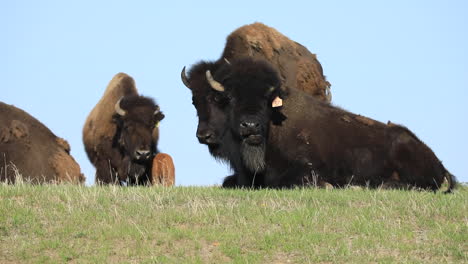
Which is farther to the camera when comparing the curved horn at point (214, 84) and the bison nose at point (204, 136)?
the bison nose at point (204, 136)

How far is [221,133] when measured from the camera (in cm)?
1448

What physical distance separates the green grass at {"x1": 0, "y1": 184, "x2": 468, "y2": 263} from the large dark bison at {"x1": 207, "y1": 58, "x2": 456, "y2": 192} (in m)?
1.81

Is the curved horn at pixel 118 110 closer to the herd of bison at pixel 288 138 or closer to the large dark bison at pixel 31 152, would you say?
the large dark bison at pixel 31 152

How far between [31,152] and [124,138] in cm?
211

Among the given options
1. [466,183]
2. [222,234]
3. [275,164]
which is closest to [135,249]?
[222,234]

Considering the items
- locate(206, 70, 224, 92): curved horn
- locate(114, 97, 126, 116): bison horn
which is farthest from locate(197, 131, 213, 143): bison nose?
locate(114, 97, 126, 116): bison horn

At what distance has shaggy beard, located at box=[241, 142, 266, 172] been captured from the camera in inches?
527

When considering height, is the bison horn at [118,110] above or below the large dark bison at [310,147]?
above

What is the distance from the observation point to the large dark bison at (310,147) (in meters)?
13.4

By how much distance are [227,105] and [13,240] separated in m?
5.40

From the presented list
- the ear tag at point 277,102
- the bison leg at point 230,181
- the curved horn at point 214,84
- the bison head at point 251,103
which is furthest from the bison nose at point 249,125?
the bison leg at point 230,181

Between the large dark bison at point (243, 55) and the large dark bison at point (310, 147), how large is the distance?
0.53 meters

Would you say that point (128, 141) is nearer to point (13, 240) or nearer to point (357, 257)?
point (13, 240)

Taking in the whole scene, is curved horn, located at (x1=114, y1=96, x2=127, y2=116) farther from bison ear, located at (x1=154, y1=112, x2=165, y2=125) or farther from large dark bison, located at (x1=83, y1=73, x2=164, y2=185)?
bison ear, located at (x1=154, y1=112, x2=165, y2=125)
